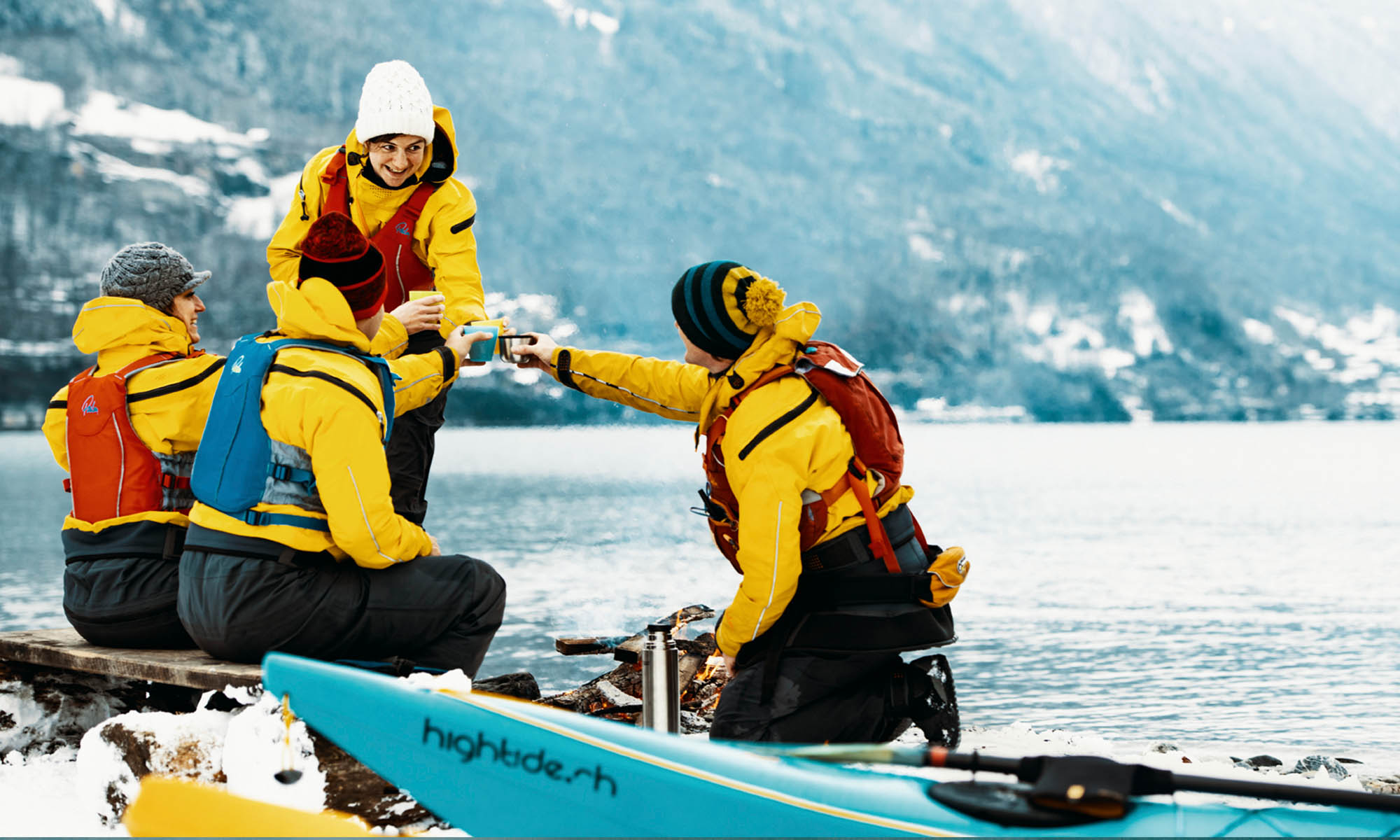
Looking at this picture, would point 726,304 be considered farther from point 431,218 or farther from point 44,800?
point 44,800

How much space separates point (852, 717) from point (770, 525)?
3.08 feet

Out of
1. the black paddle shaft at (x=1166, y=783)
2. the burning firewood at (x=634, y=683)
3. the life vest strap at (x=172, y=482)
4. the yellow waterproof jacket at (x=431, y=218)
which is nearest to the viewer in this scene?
the black paddle shaft at (x=1166, y=783)

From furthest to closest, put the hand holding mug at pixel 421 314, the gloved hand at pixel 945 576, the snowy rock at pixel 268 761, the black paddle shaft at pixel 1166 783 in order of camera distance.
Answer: the hand holding mug at pixel 421 314 → the gloved hand at pixel 945 576 → the snowy rock at pixel 268 761 → the black paddle shaft at pixel 1166 783

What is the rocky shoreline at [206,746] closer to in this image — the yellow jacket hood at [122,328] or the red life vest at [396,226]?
the yellow jacket hood at [122,328]

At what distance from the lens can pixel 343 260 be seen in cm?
450

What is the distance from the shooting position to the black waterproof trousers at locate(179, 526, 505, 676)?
4.43 m

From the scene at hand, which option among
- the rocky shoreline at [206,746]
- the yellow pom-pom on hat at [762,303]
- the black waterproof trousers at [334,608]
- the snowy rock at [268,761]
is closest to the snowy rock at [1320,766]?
the rocky shoreline at [206,746]

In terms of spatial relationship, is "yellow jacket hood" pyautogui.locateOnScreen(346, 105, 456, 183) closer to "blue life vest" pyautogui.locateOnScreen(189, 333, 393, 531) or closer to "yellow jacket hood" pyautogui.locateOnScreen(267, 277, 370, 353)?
"yellow jacket hood" pyautogui.locateOnScreen(267, 277, 370, 353)

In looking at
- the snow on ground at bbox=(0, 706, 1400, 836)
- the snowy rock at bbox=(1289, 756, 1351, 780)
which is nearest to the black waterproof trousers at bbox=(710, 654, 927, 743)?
the snow on ground at bbox=(0, 706, 1400, 836)

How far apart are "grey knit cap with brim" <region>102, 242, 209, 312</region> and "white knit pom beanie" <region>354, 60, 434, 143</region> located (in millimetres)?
1048

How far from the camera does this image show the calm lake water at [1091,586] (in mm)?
11031

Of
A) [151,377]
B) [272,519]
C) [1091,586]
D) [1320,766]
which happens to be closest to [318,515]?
[272,519]

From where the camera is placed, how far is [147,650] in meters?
5.06

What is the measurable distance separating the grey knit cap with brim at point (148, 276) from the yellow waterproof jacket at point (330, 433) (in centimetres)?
91
